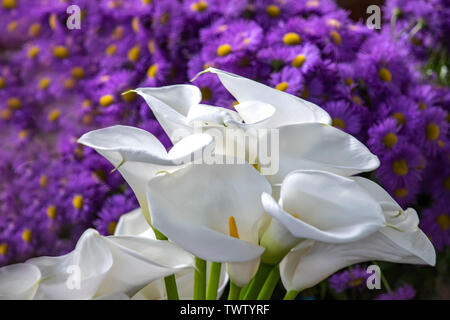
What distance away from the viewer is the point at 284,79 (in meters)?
0.38

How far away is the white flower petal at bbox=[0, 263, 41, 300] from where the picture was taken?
0.66 ft

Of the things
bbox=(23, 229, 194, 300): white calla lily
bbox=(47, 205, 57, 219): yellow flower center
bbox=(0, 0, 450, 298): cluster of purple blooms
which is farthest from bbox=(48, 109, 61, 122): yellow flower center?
bbox=(23, 229, 194, 300): white calla lily

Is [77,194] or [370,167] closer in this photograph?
[370,167]

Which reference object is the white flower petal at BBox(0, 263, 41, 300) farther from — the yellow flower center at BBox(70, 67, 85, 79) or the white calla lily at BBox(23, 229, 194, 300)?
the yellow flower center at BBox(70, 67, 85, 79)

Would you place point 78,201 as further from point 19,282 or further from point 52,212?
point 19,282

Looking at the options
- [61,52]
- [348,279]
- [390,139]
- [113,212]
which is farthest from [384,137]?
[61,52]

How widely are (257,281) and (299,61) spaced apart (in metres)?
0.22

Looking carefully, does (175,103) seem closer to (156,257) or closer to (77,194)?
(156,257)

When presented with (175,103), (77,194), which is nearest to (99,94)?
(77,194)

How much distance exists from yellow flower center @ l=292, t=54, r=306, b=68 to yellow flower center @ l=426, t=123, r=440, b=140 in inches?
4.5

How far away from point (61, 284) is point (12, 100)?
372mm

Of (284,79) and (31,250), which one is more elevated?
(284,79)
